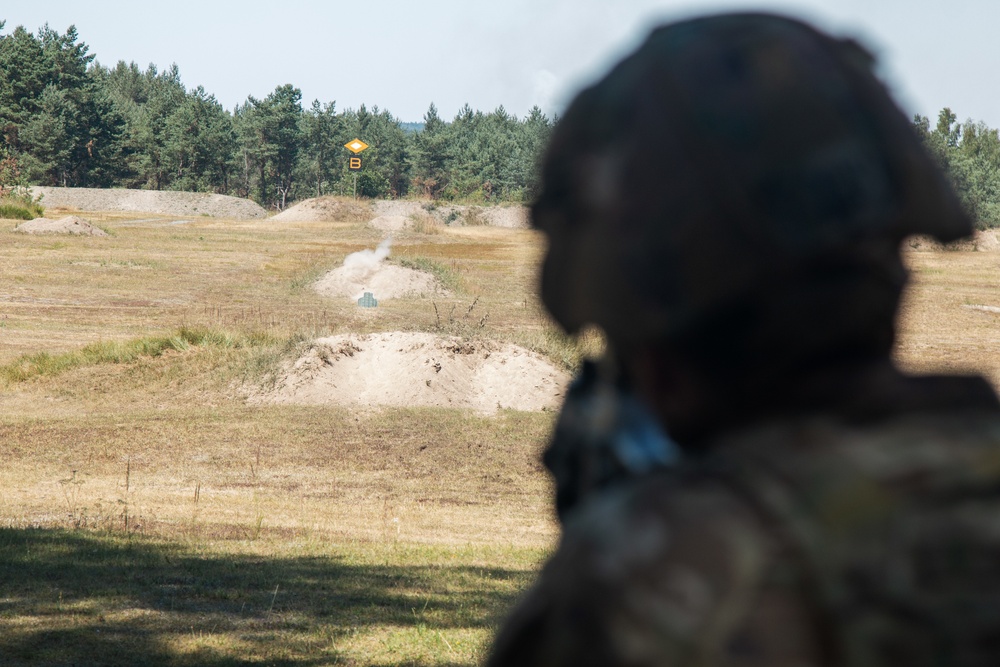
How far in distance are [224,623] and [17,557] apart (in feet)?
8.22

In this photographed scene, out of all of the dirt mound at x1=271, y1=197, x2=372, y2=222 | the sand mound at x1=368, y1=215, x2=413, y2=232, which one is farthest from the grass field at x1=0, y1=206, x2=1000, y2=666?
the dirt mound at x1=271, y1=197, x2=372, y2=222

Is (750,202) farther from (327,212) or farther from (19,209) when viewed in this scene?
(327,212)

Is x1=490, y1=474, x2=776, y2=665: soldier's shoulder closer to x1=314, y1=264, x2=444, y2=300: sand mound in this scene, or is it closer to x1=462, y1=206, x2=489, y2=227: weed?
x1=314, y1=264, x2=444, y2=300: sand mound

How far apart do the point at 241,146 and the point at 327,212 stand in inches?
1420

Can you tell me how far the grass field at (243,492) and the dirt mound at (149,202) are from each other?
55215 millimetres

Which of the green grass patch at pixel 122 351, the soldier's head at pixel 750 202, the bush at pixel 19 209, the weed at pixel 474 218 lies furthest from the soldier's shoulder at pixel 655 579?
the weed at pixel 474 218

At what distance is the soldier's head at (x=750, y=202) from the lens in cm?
94

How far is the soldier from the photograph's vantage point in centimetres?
84

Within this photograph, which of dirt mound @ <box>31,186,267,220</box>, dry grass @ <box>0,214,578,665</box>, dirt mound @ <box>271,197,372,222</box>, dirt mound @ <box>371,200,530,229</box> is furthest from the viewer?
dirt mound @ <box>31,186,267,220</box>

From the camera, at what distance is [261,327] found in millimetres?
22828

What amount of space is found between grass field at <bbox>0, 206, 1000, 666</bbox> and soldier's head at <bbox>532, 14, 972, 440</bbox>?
3329 millimetres

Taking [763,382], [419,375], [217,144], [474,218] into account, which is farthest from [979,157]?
[763,382]

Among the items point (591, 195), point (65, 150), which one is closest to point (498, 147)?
point (65, 150)

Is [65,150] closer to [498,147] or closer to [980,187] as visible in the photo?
[498,147]
